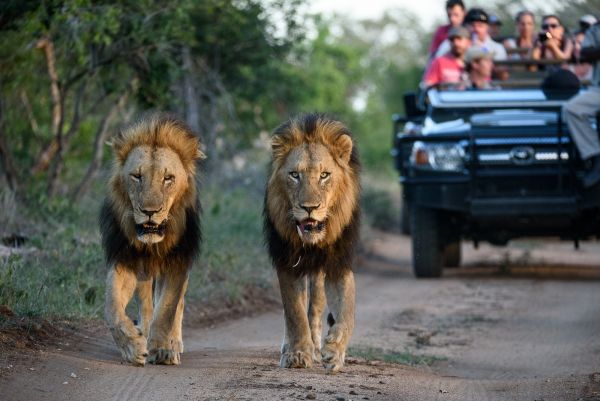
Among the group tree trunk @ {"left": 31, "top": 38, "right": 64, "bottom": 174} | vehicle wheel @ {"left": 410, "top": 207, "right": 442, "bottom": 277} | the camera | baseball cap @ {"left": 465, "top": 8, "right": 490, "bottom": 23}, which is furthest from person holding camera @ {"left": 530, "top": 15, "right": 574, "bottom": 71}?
tree trunk @ {"left": 31, "top": 38, "right": 64, "bottom": 174}

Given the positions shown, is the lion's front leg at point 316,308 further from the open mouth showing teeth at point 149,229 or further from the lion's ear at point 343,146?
the open mouth showing teeth at point 149,229

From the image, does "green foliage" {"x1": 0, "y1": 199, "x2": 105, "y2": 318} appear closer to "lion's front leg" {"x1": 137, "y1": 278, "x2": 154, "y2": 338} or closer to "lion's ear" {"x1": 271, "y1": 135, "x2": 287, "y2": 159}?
"lion's front leg" {"x1": 137, "y1": 278, "x2": 154, "y2": 338}

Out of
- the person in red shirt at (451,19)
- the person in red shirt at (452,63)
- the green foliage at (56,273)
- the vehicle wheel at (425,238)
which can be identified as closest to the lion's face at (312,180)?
the green foliage at (56,273)

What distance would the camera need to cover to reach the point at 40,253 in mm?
7867

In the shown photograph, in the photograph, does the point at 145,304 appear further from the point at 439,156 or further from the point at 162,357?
the point at 439,156

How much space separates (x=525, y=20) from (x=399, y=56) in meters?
32.8

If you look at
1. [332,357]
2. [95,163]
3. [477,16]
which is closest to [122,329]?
[332,357]

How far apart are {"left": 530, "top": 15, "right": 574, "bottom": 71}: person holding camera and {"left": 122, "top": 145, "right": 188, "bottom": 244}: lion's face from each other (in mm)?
6008

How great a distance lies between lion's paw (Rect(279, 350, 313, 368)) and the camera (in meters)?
5.49

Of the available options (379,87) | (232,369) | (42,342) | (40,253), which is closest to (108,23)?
(40,253)

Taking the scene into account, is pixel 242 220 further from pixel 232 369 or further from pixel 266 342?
pixel 232 369

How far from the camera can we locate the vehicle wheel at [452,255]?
11.4m

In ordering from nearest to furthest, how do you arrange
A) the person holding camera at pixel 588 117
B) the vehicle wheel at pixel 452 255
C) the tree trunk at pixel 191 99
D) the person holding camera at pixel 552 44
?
the person holding camera at pixel 588 117 → the person holding camera at pixel 552 44 → the vehicle wheel at pixel 452 255 → the tree trunk at pixel 191 99

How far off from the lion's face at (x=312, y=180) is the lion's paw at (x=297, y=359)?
50 cm
